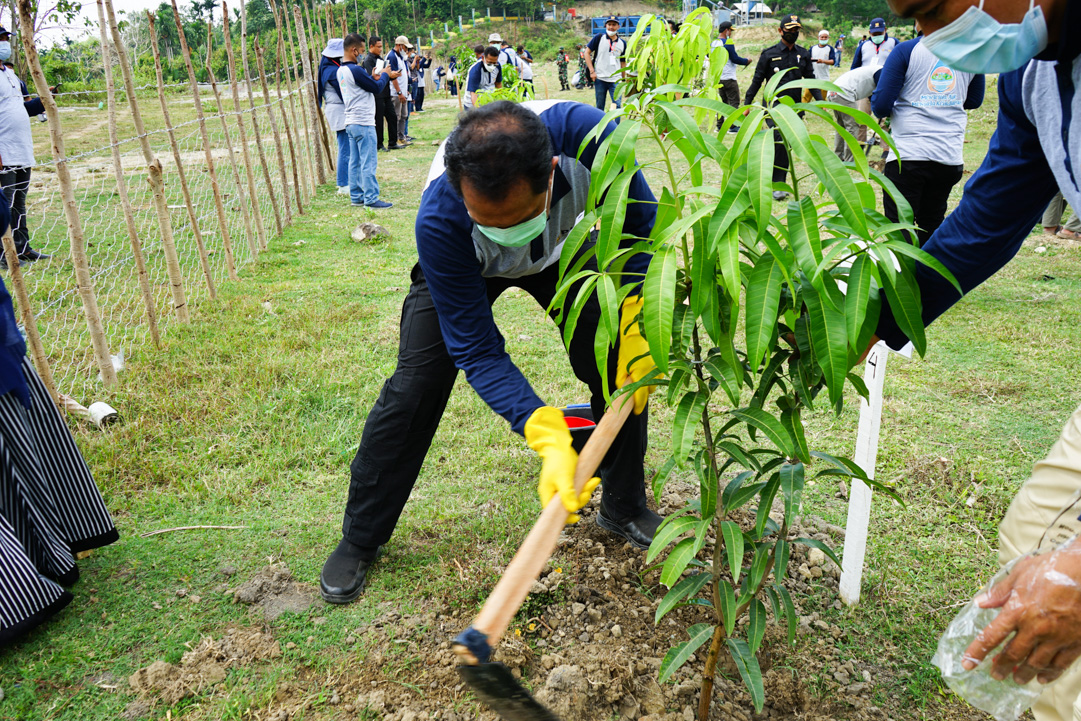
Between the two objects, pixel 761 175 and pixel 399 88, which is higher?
pixel 399 88

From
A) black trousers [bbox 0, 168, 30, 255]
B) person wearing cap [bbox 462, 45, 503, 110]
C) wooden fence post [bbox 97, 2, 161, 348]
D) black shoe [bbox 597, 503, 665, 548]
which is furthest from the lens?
person wearing cap [bbox 462, 45, 503, 110]

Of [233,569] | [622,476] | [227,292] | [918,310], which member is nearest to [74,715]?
[233,569]

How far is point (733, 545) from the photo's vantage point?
5.52ft

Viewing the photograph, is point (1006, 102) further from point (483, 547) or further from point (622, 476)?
point (483, 547)

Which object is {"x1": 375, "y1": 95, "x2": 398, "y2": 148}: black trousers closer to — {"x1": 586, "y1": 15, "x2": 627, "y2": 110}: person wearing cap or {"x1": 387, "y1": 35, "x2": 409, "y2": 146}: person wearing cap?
{"x1": 387, "y1": 35, "x2": 409, "y2": 146}: person wearing cap

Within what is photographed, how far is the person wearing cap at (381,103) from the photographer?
9.68m

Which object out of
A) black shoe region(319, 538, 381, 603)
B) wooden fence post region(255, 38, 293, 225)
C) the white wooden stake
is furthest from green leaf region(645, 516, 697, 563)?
wooden fence post region(255, 38, 293, 225)

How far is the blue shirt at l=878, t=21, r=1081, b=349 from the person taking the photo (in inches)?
48.8

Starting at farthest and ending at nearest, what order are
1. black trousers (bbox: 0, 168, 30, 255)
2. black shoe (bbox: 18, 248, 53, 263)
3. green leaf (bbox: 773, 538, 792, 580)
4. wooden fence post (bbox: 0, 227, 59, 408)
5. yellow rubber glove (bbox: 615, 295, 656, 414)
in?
black shoe (bbox: 18, 248, 53, 263), black trousers (bbox: 0, 168, 30, 255), wooden fence post (bbox: 0, 227, 59, 408), yellow rubber glove (bbox: 615, 295, 656, 414), green leaf (bbox: 773, 538, 792, 580)

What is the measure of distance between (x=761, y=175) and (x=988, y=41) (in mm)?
407

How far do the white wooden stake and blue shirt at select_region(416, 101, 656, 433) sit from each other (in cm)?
73

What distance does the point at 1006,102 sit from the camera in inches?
56.2

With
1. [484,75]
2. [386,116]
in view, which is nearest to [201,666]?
[484,75]

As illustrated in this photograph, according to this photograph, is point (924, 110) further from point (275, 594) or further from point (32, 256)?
point (32, 256)
